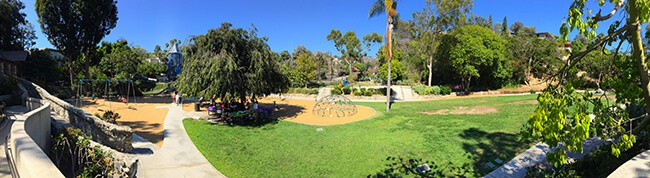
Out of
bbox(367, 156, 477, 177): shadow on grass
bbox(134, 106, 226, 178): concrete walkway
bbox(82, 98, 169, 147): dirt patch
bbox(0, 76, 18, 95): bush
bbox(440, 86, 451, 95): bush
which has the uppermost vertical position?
bbox(0, 76, 18, 95): bush

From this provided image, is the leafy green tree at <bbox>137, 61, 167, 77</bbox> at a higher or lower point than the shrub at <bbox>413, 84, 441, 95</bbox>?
higher

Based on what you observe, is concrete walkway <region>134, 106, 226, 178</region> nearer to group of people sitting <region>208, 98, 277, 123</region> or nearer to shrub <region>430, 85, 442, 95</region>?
group of people sitting <region>208, 98, 277, 123</region>

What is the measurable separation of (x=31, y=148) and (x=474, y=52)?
3236cm

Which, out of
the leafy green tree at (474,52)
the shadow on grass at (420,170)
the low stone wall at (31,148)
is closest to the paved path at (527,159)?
the shadow on grass at (420,170)

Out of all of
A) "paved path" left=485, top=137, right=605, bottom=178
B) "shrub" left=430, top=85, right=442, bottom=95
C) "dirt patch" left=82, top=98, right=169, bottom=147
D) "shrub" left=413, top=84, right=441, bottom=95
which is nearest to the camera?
"paved path" left=485, top=137, right=605, bottom=178

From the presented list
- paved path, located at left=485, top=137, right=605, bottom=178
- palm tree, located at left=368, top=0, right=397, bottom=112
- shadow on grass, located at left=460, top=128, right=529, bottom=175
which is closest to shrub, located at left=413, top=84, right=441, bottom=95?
palm tree, located at left=368, top=0, right=397, bottom=112

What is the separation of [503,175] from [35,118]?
12455mm

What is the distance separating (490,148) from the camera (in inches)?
412

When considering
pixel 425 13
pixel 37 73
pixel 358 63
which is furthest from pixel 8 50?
pixel 358 63

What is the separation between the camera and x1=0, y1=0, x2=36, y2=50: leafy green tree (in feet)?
92.0

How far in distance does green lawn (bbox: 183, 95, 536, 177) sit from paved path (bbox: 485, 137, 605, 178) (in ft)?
1.18

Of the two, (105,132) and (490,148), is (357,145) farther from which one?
(105,132)

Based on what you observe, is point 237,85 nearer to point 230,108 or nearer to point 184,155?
→ point 230,108

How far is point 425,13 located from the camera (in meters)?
31.1
